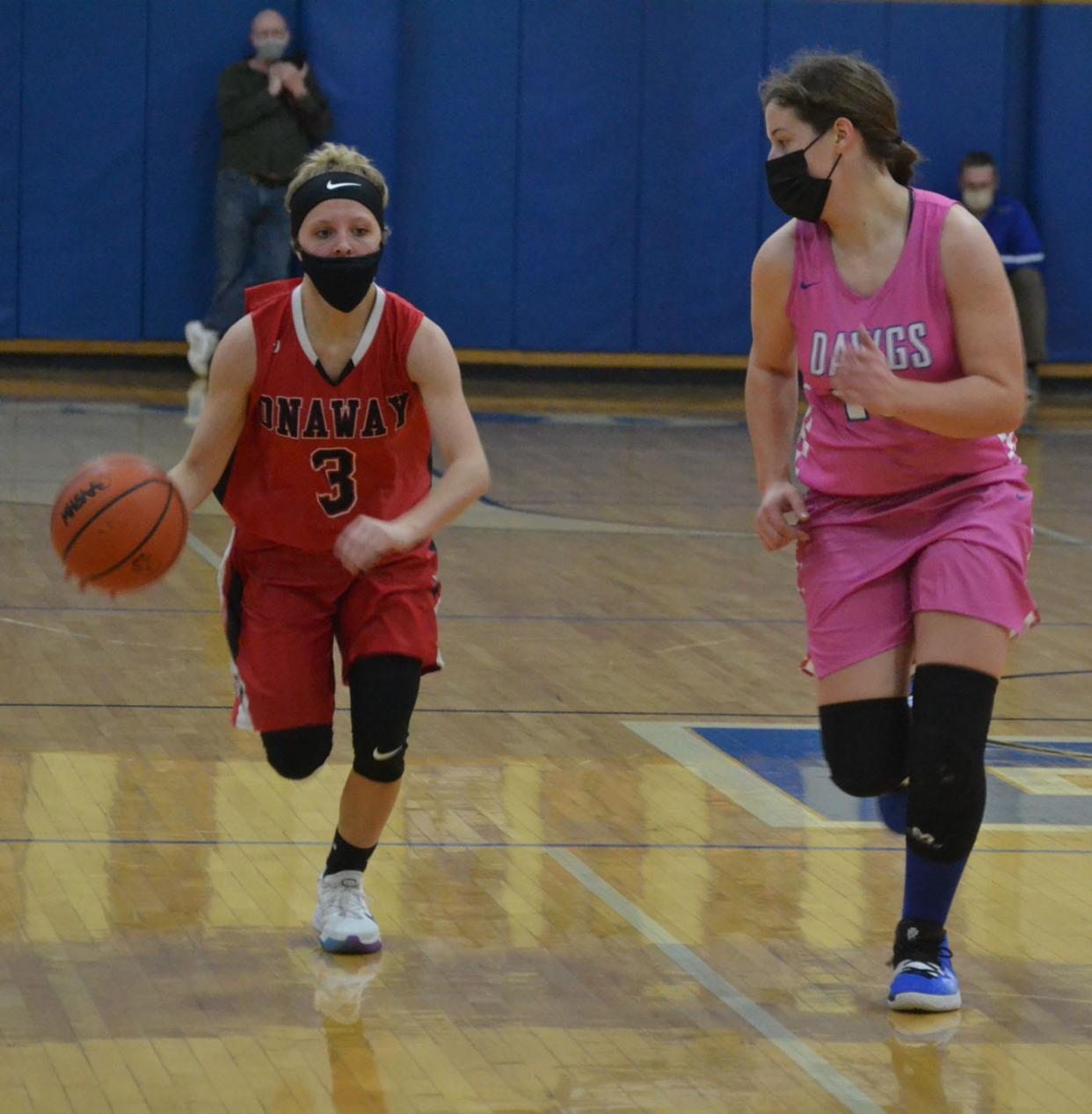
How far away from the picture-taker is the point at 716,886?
476 centimetres

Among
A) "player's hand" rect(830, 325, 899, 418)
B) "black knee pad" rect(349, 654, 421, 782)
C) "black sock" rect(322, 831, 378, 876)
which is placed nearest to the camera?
"player's hand" rect(830, 325, 899, 418)

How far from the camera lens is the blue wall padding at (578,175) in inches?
610

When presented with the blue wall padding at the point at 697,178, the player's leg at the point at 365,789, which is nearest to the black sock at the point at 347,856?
the player's leg at the point at 365,789

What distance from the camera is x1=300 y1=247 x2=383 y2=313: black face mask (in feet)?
13.6

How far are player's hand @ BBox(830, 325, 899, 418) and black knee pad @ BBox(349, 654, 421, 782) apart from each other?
Answer: 100 cm

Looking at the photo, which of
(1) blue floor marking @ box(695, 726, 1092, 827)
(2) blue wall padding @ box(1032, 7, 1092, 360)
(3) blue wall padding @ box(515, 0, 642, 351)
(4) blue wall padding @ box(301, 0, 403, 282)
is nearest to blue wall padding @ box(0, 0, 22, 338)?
(4) blue wall padding @ box(301, 0, 403, 282)

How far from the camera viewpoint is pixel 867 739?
3.98 meters

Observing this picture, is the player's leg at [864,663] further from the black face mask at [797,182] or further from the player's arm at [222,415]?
the player's arm at [222,415]

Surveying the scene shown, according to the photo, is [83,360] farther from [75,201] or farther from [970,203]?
[970,203]

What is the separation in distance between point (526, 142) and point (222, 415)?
38.2 ft

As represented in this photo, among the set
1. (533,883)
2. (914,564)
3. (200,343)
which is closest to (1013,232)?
(200,343)

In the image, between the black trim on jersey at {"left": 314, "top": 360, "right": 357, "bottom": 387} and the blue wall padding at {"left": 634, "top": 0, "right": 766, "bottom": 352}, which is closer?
the black trim on jersey at {"left": 314, "top": 360, "right": 357, "bottom": 387}

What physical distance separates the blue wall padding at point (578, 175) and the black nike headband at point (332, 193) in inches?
452

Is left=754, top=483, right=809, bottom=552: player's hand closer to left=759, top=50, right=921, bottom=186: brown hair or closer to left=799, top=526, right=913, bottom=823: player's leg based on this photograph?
left=799, top=526, right=913, bottom=823: player's leg
